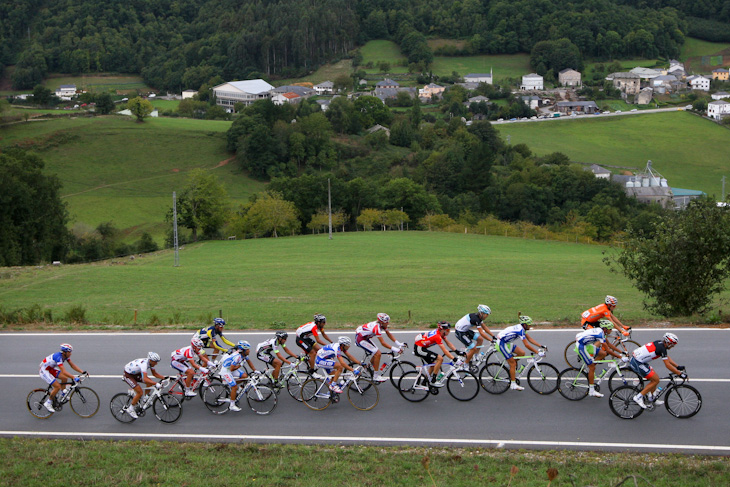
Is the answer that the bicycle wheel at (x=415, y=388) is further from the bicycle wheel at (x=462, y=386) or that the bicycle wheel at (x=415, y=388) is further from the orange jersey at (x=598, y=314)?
the orange jersey at (x=598, y=314)

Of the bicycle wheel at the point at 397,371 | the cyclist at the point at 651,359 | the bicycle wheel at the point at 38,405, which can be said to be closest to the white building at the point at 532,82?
the bicycle wheel at the point at 397,371

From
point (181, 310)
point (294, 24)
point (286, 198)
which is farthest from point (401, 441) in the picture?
point (294, 24)

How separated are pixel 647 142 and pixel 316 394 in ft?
419

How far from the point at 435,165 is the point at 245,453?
99536 millimetres

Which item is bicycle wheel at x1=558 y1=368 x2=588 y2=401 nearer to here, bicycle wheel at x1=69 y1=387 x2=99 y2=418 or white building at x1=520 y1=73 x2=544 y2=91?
bicycle wheel at x1=69 y1=387 x2=99 y2=418

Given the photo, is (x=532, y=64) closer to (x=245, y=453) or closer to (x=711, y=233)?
(x=711, y=233)

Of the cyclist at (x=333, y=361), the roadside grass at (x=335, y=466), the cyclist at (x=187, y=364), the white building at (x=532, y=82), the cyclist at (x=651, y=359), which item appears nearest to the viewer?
the roadside grass at (x=335, y=466)

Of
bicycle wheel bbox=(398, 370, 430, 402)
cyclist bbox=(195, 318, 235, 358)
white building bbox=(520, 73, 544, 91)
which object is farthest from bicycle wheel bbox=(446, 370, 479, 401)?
white building bbox=(520, 73, 544, 91)

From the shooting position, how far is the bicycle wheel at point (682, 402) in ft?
54.0

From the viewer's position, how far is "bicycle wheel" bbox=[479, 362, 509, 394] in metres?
18.3

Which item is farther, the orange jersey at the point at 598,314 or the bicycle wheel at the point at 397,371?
the orange jersey at the point at 598,314

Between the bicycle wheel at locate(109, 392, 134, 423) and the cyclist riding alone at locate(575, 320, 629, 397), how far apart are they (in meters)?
11.3

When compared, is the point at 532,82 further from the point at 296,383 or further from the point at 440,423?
the point at 440,423

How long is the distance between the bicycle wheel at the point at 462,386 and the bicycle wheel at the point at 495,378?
0.94 ft
